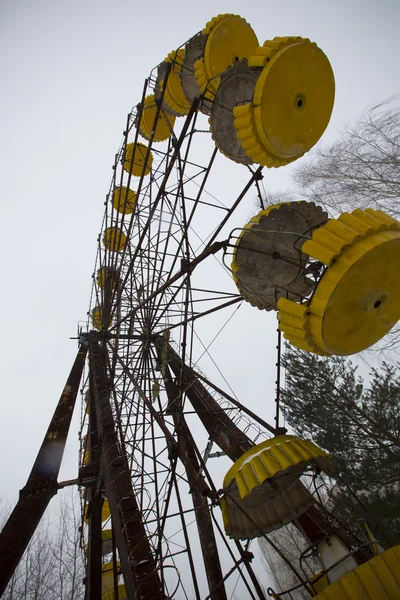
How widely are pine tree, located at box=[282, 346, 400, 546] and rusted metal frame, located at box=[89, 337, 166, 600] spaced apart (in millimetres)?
7218

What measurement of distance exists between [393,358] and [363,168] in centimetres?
663

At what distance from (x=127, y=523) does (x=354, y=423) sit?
10.6 meters

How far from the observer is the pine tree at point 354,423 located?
1052 centimetres

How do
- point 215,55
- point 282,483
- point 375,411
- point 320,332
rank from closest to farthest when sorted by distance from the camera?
point 320,332, point 282,483, point 215,55, point 375,411

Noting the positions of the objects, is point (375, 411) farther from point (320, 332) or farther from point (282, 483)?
point (320, 332)

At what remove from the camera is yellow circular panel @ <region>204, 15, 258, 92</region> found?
189 inches

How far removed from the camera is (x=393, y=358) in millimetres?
10195

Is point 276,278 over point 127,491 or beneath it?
over

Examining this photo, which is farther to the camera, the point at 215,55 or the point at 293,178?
the point at 293,178

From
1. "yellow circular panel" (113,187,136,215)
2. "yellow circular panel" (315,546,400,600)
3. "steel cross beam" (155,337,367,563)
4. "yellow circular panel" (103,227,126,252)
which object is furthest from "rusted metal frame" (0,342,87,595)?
"yellow circular panel" (113,187,136,215)

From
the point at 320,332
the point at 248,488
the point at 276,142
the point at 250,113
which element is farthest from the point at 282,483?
the point at 250,113

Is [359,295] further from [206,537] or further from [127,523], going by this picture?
[206,537]

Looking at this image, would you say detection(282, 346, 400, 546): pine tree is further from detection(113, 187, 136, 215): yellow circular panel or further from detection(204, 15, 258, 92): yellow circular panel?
detection(113, 187, 136, 215): yellow circular panel

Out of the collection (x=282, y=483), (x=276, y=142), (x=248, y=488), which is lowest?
(x=248, y=488)
